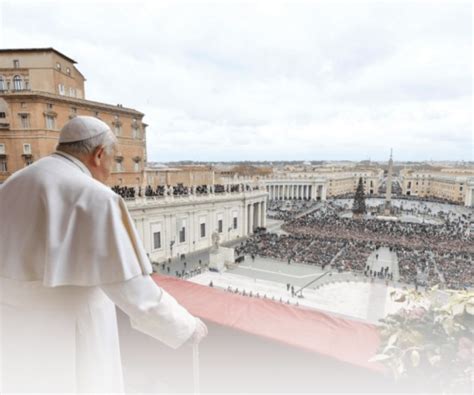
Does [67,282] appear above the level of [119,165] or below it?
below

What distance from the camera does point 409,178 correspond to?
87.4m

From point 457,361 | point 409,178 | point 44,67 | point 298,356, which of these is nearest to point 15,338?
point 298,356

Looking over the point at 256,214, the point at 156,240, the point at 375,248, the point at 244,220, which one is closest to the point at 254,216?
the point at 256,214

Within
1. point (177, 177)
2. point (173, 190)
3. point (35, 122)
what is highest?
point (35, 122)

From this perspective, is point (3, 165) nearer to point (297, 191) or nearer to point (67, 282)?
point (67, 282)

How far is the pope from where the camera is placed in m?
1.38

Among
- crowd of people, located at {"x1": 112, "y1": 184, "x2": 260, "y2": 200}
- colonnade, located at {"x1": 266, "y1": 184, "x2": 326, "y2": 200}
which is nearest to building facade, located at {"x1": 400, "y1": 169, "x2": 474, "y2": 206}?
colonnade, located at {"x1": 266, "y1": 184, "x2": 326, "y2": 200}

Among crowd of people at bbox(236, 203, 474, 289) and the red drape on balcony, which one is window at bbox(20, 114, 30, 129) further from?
the red drape on balcony

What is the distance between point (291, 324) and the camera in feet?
9.92

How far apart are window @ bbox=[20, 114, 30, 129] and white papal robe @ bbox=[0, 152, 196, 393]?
874 inches

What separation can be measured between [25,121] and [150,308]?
22908mm

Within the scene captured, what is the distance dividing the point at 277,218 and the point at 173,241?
2360 centimetres

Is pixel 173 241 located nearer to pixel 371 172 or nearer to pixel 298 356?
pixel 298 356

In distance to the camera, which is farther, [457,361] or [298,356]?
[298,356]
